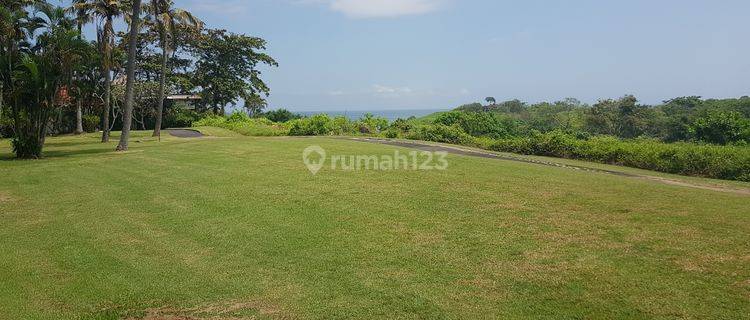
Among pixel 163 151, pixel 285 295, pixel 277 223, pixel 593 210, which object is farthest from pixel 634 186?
pixel 163 151

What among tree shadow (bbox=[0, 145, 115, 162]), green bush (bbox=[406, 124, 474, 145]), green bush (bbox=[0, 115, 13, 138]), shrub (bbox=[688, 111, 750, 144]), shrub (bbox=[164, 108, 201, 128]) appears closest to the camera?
tree shadow (bbox=[0, 145, 115, 162])

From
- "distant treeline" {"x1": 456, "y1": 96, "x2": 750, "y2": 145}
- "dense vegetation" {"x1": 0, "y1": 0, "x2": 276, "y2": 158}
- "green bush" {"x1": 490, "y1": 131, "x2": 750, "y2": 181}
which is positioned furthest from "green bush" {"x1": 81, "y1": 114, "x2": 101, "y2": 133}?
"green bush" {"x1": 490, "y1": 131, "x2": 750, "y2": 181}

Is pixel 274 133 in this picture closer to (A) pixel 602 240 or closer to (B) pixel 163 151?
(B) pixel 163 151

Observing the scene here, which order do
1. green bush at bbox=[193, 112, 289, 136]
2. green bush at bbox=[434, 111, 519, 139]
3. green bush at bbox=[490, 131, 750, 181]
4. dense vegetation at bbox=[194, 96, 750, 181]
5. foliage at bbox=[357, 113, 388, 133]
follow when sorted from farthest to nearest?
1. green bush at bbox=[434, 111, 519, 139]
2. foliage at bbox=[357, 113, 388, 133]
3. green bush at bbox=[193, 112, 289, 136]
4. dense vegetation at bbox=[194, 96, 750, 181]
5. green bush at bbox=[490, 131, 750, 181]

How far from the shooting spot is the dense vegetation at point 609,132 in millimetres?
15008

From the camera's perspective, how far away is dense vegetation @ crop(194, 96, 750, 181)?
15.0 m

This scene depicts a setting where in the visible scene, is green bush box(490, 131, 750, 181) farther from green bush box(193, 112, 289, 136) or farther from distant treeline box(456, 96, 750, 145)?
green bush box(193, 112, 289, 136)

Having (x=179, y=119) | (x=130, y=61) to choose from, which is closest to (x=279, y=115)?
(x=179, y=119)

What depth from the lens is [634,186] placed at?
10914 millimetres

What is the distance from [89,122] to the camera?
33.2 metres

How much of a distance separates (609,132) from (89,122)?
3826cm

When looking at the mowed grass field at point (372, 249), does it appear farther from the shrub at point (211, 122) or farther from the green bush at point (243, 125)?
the shrub at point (211, 122)

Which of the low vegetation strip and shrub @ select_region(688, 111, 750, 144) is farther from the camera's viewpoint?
shrub @ select_region(688, 111, 750, 144)

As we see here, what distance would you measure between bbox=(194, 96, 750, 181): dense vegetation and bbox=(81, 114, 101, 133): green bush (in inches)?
252
